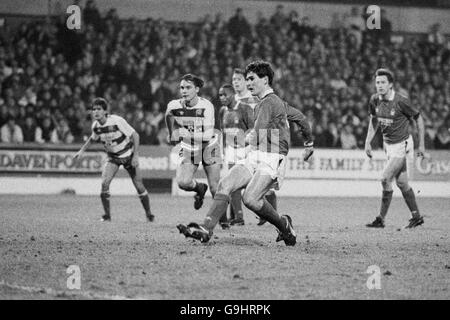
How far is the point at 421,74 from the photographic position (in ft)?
89.0

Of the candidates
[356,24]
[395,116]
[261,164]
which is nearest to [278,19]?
[356,24]

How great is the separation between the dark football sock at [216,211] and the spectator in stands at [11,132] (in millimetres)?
12234

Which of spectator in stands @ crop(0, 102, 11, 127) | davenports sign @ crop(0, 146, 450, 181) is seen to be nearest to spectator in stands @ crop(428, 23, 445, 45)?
davenports sign @ crop(0, 146, 450, 181)

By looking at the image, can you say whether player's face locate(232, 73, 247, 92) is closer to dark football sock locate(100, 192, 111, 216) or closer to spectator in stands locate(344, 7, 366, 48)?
dark football sock locate(100, 192, 111, 216)

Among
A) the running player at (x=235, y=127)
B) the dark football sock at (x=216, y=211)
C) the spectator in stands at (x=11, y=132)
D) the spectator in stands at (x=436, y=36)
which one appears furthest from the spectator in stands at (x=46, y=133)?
the spectator in stands at (x=436, y=36)

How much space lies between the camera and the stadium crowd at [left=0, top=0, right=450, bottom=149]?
21.7 meters

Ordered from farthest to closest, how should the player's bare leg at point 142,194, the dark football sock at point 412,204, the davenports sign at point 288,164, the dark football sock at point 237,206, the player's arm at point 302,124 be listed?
the davenports sign at point 288,164 → the player's bare leg at point 142,194 → the dark football sock at point 237,206 → the dark football sock at point 412,204 → the player's arm at point 302,124

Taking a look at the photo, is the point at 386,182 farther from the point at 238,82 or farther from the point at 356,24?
the point at 356,24

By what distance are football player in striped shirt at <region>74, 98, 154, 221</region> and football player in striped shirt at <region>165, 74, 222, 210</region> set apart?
1604mm

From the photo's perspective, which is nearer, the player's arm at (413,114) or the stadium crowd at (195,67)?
the player's arm at (413,114)

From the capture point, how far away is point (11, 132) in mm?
20734

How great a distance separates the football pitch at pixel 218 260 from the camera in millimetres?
6953

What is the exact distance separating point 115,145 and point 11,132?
747 cm

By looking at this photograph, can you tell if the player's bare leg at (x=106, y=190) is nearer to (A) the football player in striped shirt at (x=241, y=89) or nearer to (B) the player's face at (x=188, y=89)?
(B) the player's face at (x=188, y=89)
